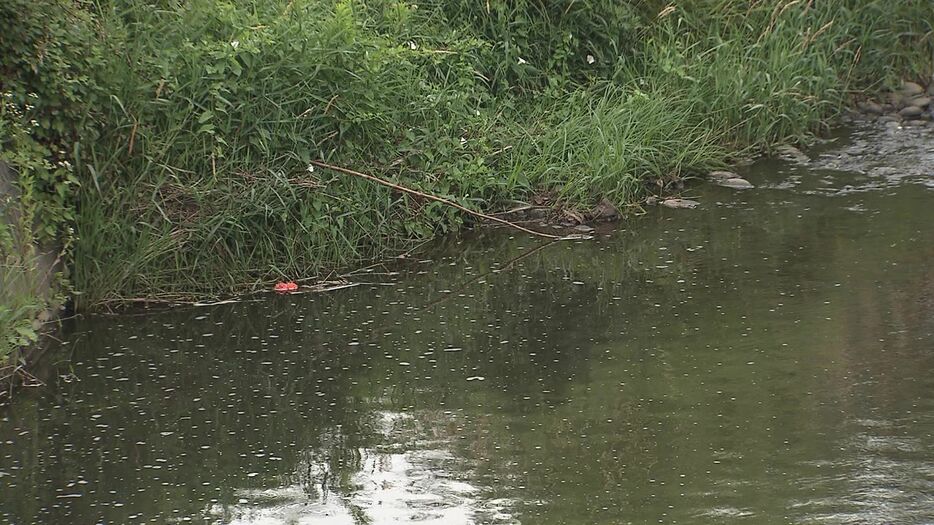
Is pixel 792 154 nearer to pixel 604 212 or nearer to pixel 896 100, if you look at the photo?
pixel 896 100

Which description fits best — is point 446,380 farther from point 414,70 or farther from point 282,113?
point 414,70

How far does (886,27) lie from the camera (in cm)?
973

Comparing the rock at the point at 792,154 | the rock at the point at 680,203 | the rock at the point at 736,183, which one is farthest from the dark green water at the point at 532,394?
the rock at the point at 792,154

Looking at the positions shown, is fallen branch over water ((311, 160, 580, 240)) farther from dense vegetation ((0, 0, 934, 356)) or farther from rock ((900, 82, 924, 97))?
rock ((900, 82, 924, 97))

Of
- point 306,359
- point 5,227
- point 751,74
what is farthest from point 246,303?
point 751,74

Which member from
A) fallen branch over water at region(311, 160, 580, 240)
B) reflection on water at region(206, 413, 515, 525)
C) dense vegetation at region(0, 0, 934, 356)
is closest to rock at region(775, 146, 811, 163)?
dense vegetation at region(0, 0, 934, 356)

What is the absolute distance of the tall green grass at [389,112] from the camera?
20.3 feet

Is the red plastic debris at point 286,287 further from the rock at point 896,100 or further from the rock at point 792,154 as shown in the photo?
the rock at point 896,100

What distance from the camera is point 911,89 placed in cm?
956

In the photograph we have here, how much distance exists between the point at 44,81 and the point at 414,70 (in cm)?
246

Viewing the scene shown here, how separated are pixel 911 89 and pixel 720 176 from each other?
2.40 m

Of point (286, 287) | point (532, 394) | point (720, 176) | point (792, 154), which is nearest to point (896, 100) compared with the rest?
point (792, 154)

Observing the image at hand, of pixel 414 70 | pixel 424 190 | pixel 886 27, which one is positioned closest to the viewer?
pixel 424 190

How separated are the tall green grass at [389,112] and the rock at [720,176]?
6 centimetres
